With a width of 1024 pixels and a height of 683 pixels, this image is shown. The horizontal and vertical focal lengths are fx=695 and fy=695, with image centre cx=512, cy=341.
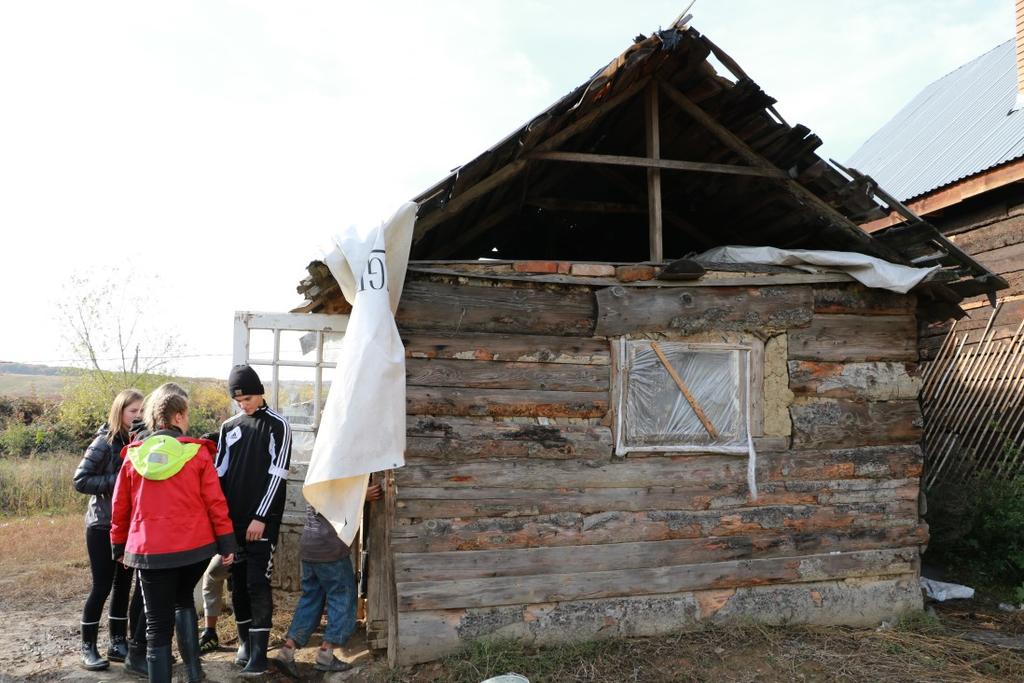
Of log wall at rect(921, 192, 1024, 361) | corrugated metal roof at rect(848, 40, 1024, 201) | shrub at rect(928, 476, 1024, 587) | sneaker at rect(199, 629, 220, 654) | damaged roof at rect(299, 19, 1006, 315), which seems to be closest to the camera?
damaged roof at rect(299, 19, 1006, 315)

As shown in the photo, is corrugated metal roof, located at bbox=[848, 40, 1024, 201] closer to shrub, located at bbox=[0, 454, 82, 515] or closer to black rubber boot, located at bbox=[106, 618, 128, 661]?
black rubber boot, located at bbox=[106, 618, 128, 661]

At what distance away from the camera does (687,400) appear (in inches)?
210

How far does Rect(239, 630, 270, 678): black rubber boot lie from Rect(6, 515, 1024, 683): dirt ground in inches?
5.5

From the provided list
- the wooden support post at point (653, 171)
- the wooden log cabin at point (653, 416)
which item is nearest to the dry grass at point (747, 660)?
the wooden log cabin at point (653, 416)

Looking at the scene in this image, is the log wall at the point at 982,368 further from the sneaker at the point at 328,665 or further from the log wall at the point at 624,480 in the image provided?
the sneaker at the point at 328,665

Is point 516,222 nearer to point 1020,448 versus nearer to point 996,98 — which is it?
point 1020,448

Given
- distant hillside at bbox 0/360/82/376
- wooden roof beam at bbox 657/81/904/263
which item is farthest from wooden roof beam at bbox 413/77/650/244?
distant hillside at bbox 0/360/82/376

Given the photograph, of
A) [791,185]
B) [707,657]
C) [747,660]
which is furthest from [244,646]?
[791,185]

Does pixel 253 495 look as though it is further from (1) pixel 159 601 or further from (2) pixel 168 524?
(1) pixel 159 601

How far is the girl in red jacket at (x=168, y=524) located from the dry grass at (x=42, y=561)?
11.6 feet

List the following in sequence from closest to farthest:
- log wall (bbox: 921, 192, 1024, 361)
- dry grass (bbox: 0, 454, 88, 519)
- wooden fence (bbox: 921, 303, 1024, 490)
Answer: wooden fence (bbox: 921, 303, 1024, 490)
log wall (bbox: 921, 192, 1024, 361)
dry grass (bbox: 0, 454, 88, 519)

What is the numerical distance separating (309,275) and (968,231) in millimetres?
8570

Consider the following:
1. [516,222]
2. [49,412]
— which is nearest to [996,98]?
[516,222]

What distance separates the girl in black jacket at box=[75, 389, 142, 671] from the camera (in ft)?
15.2
